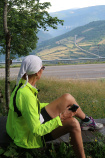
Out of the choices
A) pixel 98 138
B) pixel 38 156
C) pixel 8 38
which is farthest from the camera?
pixel 8 38

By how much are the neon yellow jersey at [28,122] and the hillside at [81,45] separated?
300ft

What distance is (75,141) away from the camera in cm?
236

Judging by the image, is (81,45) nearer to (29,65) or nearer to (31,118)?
(29,65)

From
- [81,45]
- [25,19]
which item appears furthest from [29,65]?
[81,45]

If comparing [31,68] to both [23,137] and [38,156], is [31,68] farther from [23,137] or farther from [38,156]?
[38,156]

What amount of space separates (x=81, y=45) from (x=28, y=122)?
11833 cm

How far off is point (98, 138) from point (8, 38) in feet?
9.10

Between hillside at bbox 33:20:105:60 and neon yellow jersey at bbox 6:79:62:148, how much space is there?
91434mm

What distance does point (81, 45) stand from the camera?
117688 millimetres

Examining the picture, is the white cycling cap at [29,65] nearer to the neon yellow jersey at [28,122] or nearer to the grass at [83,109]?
the neon yellow jersey at [28,122]

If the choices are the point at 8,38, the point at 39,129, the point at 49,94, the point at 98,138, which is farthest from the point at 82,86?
the point at 39,129

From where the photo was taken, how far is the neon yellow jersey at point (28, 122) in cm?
208

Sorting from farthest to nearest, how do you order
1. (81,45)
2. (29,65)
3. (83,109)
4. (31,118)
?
(81,45)
(83,109)
(29,65)
(31,118)

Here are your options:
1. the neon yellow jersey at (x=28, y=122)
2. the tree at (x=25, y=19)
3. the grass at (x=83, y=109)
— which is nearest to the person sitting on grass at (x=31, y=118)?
the neon yellow jersey at (x=28, y=122)
